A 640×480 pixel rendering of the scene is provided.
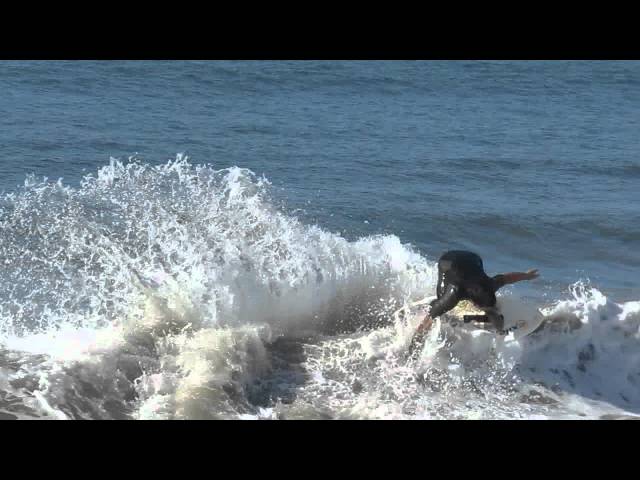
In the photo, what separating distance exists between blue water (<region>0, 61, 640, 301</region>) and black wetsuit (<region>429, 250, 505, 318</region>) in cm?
308

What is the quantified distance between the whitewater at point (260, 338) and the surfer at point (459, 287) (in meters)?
0.20

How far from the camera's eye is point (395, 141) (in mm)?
16188

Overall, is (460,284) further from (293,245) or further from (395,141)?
(395,141)

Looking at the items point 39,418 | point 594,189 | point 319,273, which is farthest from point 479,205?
point 39,418

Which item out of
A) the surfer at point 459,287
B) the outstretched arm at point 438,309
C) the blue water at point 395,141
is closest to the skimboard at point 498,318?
the surfer at point 459,287

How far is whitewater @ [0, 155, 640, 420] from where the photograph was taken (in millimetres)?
7273

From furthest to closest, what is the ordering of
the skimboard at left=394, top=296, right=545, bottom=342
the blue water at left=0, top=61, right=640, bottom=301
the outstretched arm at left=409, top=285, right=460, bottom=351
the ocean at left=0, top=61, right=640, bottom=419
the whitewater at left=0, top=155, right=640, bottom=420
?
the blue water at left=0, top=61, right=640, bottom=301
the skimboard at left=394, top=296, right=545, bottom=342
the outstretched arm at left=409, top=285, right=460, bottom=351
the ocean at left=0, top=61, right=640, bottom=419
the whitewater at left=0, top=155, right=640, bottom=420

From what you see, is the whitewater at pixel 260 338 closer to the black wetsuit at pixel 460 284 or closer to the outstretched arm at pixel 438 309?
the outstretched arm at pixel 438 309

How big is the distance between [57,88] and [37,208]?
708 cm

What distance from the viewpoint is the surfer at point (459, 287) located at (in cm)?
797

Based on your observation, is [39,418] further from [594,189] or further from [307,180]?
[594,189]

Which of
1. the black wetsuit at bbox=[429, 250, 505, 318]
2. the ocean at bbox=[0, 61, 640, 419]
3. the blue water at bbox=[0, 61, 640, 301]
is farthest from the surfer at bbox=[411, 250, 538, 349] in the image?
the blue water at bbox=[0, 61, 640, 301]

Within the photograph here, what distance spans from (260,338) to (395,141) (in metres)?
8.55

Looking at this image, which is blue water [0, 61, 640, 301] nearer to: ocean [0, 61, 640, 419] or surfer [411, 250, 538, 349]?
ocean [0, 61, 640, 419]
